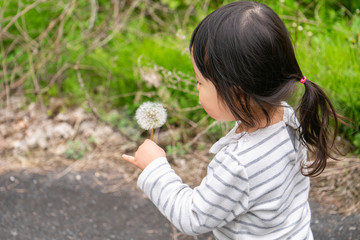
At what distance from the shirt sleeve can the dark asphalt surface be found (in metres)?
0.84

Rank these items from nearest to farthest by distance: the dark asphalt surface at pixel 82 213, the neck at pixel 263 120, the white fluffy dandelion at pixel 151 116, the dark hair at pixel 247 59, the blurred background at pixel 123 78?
the dark hair at pixel 247 59 → the neck at pixel 263 120 → the white fluffy dandelion at pixel 151 116 → the dark asphalt surface at pixel 82 213 → the blurred background at pixel 123 78

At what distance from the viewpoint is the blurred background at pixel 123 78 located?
2227mm

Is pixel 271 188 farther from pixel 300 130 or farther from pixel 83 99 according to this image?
pixel 83 99

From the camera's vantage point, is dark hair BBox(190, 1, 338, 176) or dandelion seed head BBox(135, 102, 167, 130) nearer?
dark hair BBox(190, 1, 338, 176)

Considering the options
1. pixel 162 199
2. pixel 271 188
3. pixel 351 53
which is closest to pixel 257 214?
pixel 271 188

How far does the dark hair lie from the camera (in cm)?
108

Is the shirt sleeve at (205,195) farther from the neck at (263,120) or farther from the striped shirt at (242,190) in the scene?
the neck at (263,120)

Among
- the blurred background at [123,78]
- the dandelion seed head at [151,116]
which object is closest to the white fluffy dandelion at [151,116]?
the dandelion seed head at [151,116]

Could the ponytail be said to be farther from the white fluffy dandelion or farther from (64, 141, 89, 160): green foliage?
(64, 141, 89, 160): green foliage

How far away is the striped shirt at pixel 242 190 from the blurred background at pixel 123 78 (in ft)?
2.86

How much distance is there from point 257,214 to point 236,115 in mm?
313

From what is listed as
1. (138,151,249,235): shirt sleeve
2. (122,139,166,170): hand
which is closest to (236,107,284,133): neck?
(138,151,249,235): shirt sleeve

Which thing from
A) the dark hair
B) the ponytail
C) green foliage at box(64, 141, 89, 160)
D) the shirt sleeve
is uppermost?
the dark hair

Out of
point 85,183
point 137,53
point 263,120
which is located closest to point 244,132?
point 263,120
